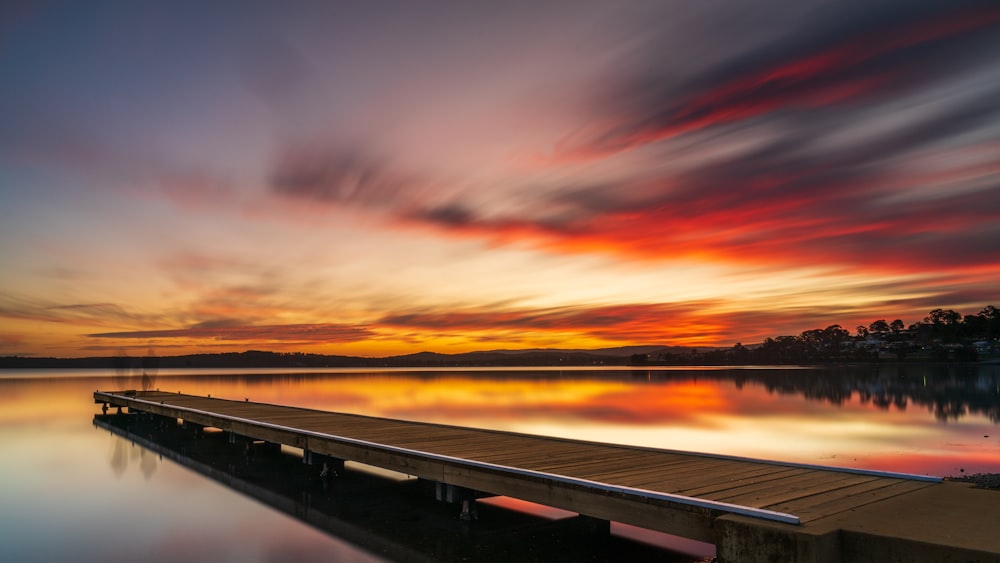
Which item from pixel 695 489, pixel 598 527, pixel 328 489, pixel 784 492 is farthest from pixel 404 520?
pixel 784 492

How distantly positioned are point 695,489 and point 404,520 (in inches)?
173

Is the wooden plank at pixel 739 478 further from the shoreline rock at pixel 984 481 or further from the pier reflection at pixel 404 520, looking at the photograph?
the shoreline rock at pixel 984 481

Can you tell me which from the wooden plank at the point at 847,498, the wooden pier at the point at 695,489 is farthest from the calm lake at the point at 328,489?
the wooden plank at the point at 847,498

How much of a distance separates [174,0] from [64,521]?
12488 millimetres

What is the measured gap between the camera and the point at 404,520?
877 centimetres

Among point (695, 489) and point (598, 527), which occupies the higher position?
point (695, 489)

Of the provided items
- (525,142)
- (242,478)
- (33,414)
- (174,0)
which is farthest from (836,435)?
(33,414)

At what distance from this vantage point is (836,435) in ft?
67.1

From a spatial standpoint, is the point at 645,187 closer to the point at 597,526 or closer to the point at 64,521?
the point at 597,526

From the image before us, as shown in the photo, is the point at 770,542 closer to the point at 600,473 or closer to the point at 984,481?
the point at 600,473

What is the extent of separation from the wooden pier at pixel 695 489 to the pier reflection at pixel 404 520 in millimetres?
634

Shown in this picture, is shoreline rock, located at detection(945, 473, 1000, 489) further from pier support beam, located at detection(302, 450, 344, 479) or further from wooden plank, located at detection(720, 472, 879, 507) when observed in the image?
pier support beam, located at detection(302, 450, 344, 479)

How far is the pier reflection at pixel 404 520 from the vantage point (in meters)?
7.29

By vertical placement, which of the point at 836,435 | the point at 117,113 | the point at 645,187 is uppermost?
the point at 117,113
